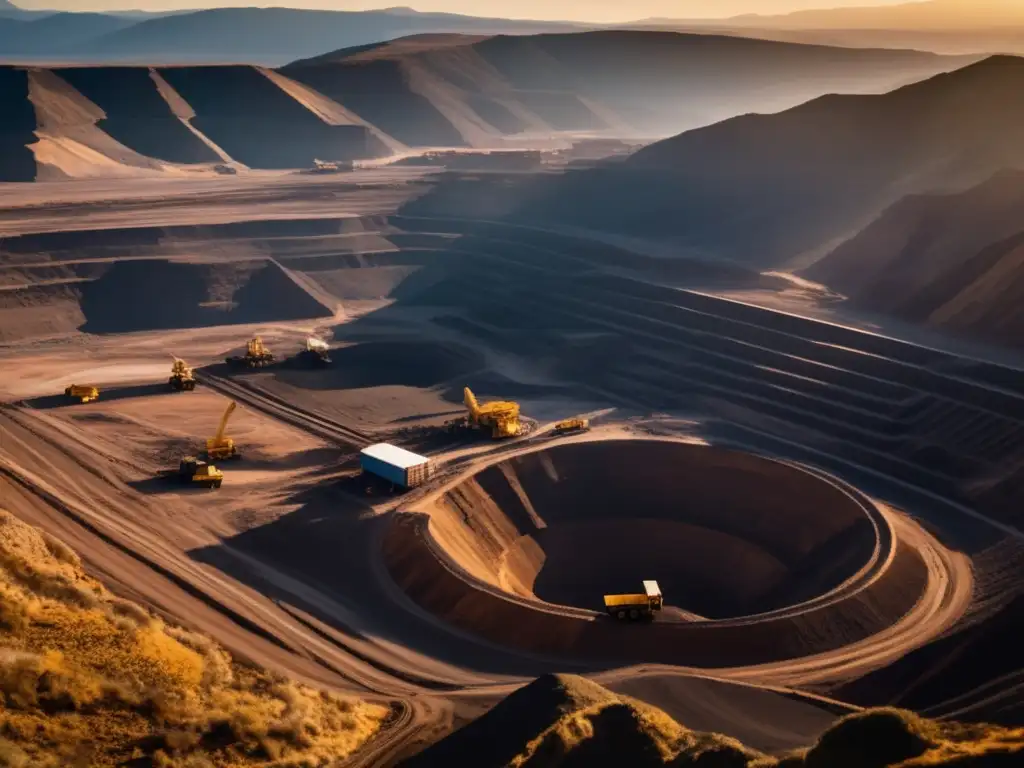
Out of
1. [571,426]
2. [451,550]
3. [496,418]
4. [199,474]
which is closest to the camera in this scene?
[451,550]

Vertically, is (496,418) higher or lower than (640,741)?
lower

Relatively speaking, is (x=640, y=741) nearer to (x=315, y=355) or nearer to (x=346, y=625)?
(x=346, y=625)

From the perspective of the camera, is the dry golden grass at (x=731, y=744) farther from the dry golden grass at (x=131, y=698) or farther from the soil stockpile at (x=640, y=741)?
the dry golden grass at (x=131, y=698)

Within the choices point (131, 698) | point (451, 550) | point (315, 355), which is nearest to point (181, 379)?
point (315, 355)

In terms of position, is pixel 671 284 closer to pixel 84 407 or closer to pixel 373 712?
pixel 84 407

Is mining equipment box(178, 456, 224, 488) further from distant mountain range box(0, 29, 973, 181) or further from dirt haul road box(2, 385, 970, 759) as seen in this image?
distant mountain range box(0, 29, 973, 181)

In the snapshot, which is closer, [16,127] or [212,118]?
[16,127]
